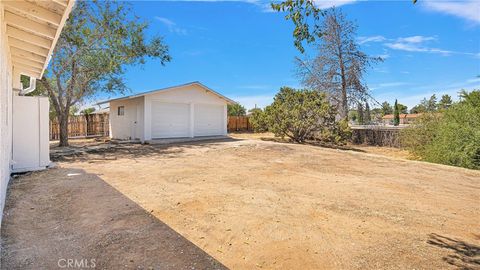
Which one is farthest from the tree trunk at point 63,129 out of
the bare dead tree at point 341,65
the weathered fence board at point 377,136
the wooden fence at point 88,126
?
the weathered fence board at point 377,136

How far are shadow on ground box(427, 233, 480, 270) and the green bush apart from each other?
763 cm

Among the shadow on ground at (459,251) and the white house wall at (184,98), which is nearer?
the shadow on ground at (459,251)

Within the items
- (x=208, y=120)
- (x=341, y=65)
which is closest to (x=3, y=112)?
(x=208, y=120)

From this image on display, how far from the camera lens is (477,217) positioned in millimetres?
4258

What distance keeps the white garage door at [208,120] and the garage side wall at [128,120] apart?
3405mm

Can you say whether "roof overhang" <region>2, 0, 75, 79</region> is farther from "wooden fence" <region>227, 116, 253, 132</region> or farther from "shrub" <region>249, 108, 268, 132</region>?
"wooden fence" <region>227, 116, 253, 132</region>

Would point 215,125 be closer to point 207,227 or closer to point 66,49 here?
point 66,49

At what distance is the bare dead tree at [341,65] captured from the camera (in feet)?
69.9

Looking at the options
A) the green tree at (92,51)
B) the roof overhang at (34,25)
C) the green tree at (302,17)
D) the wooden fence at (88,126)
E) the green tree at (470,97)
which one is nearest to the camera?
the green tree at (302,17)

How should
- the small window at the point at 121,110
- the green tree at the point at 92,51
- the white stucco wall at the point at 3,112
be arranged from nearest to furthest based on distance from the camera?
1. the white stucco wall at the point at 3,112
2. the green tree at the point at 92,51
3. the small window at the point at 121,110

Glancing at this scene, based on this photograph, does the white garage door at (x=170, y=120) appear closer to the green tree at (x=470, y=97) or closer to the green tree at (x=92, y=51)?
the green tree at (x=92, y=51)

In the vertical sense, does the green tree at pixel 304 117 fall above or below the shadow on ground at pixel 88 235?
above

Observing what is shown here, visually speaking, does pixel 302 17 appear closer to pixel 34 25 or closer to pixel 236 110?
pixel 34 25

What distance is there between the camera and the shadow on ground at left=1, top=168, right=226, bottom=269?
263 cm
